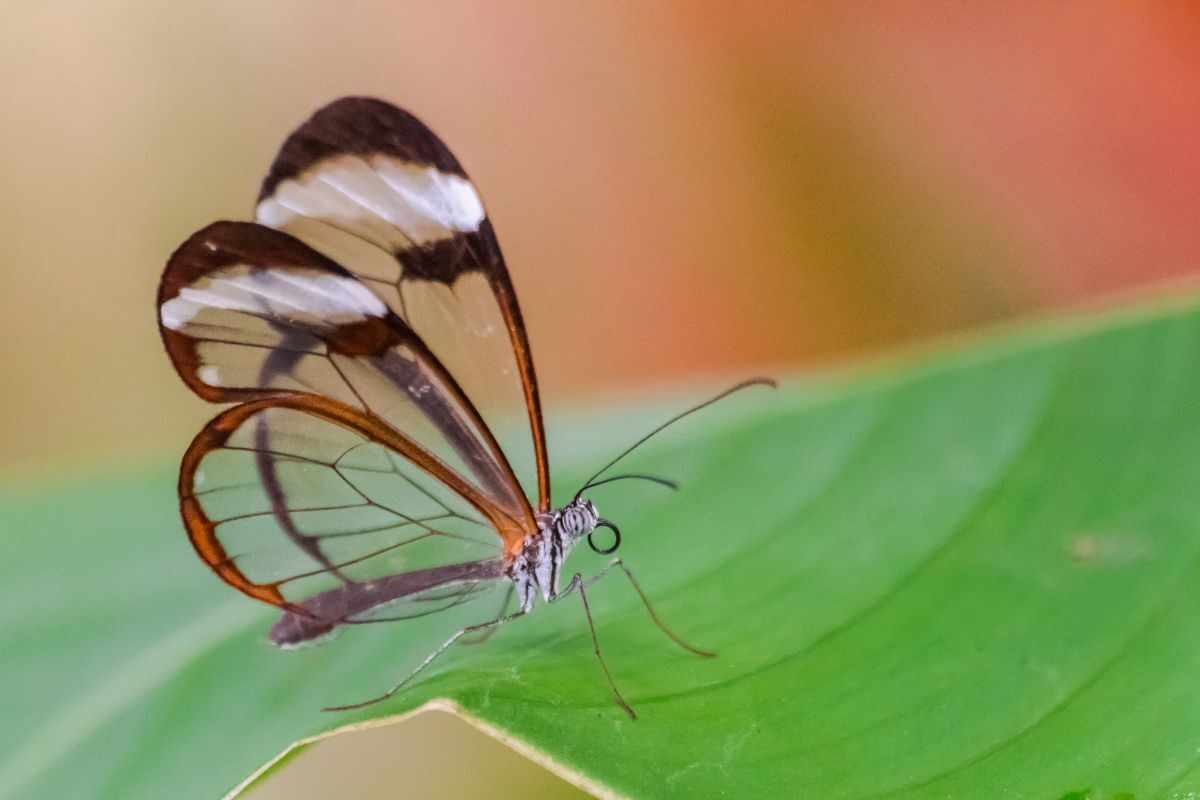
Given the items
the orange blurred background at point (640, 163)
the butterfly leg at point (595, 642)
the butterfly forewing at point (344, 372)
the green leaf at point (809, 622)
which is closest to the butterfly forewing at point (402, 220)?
the butterfly forewing at point (344, 372)

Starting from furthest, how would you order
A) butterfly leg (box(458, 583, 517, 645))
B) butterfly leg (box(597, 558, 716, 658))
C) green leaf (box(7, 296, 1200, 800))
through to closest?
butterfly leg (box(458, 583, 517, 645))
butterfly leg (box(597, 558, 716, 658))
green leaf (box(7, 296, 1200, 800))

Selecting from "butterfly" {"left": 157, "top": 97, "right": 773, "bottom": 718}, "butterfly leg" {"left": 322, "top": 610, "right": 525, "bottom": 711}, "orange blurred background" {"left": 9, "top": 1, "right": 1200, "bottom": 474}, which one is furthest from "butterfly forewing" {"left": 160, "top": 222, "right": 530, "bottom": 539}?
"orange blurred background" {"left": 9, "top": 1, "right": 1200, "bottom": 474}

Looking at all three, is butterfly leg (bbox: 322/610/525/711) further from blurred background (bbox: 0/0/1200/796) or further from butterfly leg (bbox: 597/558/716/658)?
blurred background (bbox: 0/0/1200/796)

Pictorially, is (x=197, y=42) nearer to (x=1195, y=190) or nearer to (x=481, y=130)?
(x=481, y=130)

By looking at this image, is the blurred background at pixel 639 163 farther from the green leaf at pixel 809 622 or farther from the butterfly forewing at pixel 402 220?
the butterfly forewing at pixel 402 220

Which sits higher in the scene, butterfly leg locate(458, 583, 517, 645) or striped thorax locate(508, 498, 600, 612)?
striped thorax locate(508, 498, 600, 612)

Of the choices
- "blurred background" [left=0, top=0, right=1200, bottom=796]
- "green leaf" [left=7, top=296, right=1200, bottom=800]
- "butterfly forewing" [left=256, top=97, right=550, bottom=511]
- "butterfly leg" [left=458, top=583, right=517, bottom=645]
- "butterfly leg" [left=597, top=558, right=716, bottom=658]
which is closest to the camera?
"green leaf" [left=7, top=296, right=1200, bottom=800]

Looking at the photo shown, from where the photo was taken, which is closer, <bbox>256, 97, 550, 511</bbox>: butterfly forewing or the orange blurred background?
<bbox>256, 97, 550, 511</bbox>: butterfly forewing
